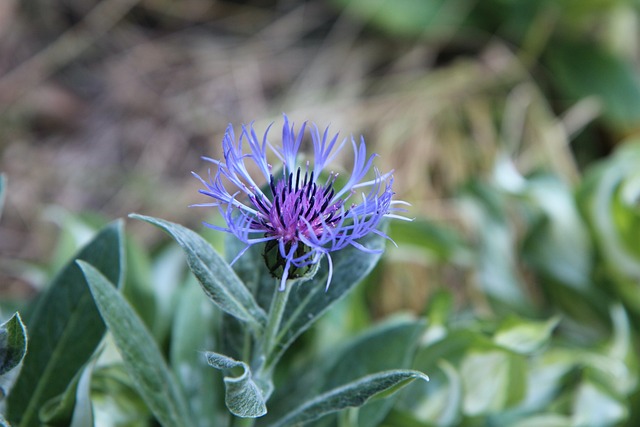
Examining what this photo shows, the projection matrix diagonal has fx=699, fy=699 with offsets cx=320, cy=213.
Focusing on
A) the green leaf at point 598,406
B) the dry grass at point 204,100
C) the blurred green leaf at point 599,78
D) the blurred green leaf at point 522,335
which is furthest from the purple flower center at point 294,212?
the blurred green leaf at point 599,78

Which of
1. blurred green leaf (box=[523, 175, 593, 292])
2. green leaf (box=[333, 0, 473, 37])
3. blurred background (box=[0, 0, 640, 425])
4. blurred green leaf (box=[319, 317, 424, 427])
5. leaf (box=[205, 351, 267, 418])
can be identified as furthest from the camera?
green leaf (box=[333, 0, 473, 37])

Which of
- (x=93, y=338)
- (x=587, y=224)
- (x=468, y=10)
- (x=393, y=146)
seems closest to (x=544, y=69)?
(x=468, y=10)

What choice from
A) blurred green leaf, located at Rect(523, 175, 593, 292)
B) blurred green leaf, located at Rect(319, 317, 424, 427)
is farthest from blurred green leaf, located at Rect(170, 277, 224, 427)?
blurred green leaf, located at Rect(523, 175, 593, 292)

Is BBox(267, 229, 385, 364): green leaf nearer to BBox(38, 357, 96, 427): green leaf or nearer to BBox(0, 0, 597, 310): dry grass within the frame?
BBox(38, 357, 96, 427): green leaf

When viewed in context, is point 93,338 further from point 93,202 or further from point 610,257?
point 93,202

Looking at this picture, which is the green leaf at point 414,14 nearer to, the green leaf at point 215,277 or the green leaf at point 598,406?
the green leaf at point 598,406

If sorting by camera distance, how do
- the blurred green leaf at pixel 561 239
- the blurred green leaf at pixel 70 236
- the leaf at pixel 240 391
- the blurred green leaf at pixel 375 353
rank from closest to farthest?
the leaf at pixel 240 391 → the blurred green leaf at pixel 375 353 → the blurred green leaf at pixel 70 236 → the blurred green leaf at pixel 561 239
